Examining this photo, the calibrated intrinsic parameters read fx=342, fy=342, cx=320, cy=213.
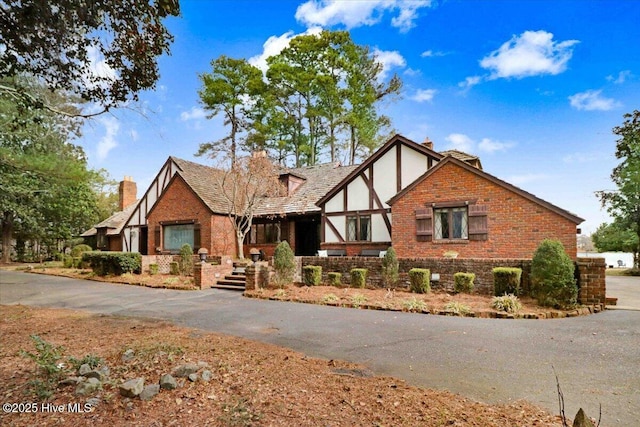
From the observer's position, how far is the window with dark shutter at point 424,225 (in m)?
13.6

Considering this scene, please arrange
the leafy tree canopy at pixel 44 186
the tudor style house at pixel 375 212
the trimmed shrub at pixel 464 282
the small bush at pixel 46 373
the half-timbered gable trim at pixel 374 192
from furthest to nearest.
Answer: the half-timbered gable trim at pixel 374 192 < the leafy tree canopy at pixel 44 186 < the tudor style house at pixel 375 212 < the trimmed shrub at pixel 464 282 < the small bush at pixel 46 373

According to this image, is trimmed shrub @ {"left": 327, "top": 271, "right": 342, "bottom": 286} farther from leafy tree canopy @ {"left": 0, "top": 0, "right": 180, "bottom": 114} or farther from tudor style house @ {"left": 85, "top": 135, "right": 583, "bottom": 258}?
leafy tree canopy @ {"left": 0, "top": 0, "right": 180, "bottom": 114}

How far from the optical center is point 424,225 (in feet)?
45.0

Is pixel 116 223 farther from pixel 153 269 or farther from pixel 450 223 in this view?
pixel 450 223

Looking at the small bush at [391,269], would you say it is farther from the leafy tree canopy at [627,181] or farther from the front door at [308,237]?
the leafy tree canopy at [627,181]

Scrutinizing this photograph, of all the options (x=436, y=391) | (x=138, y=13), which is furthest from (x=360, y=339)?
(x=138, y=13)

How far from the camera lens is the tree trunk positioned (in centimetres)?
2759

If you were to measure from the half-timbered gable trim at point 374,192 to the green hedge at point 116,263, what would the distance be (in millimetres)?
9462

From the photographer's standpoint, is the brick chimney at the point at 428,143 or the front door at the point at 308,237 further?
the front door at the point at 308,237

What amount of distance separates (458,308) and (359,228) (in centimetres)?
814

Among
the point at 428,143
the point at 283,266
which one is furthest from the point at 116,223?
the point at 428,143

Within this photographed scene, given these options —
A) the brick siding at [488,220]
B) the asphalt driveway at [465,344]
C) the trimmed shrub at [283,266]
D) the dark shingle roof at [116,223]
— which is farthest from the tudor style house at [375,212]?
the asphalt driveway at [465,344]

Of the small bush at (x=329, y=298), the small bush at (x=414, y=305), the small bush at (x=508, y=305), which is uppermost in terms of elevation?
the small bush at (x=508, y=305)

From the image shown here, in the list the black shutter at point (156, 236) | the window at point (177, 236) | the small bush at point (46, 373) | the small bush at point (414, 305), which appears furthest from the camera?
the black shutter at point (156, 236)
